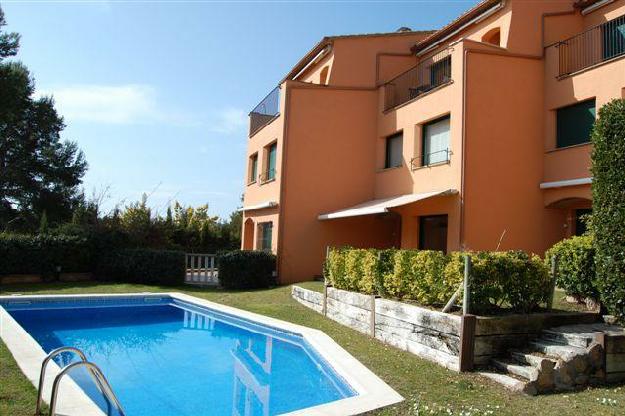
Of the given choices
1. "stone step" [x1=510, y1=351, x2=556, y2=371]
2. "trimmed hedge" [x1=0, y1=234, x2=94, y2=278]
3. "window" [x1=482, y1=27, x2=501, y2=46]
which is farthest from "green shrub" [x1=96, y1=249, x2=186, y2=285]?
"stone step" [x1=510, y1=351, x2=556, y2=371]

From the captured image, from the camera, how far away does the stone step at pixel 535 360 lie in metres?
8.79

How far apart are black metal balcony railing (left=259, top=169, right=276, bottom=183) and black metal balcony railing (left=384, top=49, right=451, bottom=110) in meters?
7.23

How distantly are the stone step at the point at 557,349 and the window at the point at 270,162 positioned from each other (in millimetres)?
19768

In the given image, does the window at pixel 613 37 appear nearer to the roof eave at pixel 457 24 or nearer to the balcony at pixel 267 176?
the roof eave at pixel 457 24

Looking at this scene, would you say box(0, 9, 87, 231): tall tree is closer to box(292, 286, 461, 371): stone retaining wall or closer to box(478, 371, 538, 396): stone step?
box(292, 286, 461, 371): stone retaining wall

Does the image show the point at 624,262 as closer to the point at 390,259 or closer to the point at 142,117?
the point at 390,259

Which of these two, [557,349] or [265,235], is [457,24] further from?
[557,349]

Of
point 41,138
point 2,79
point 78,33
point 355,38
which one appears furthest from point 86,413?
point 41,138

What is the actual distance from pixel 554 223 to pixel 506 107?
4967 mm

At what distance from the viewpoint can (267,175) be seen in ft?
97.4

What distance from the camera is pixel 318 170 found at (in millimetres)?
25984

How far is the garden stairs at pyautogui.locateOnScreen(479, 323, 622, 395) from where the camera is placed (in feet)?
28.7

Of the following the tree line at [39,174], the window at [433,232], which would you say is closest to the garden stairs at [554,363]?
the window at [433,232]

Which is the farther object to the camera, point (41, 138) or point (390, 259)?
point (41, 138)
